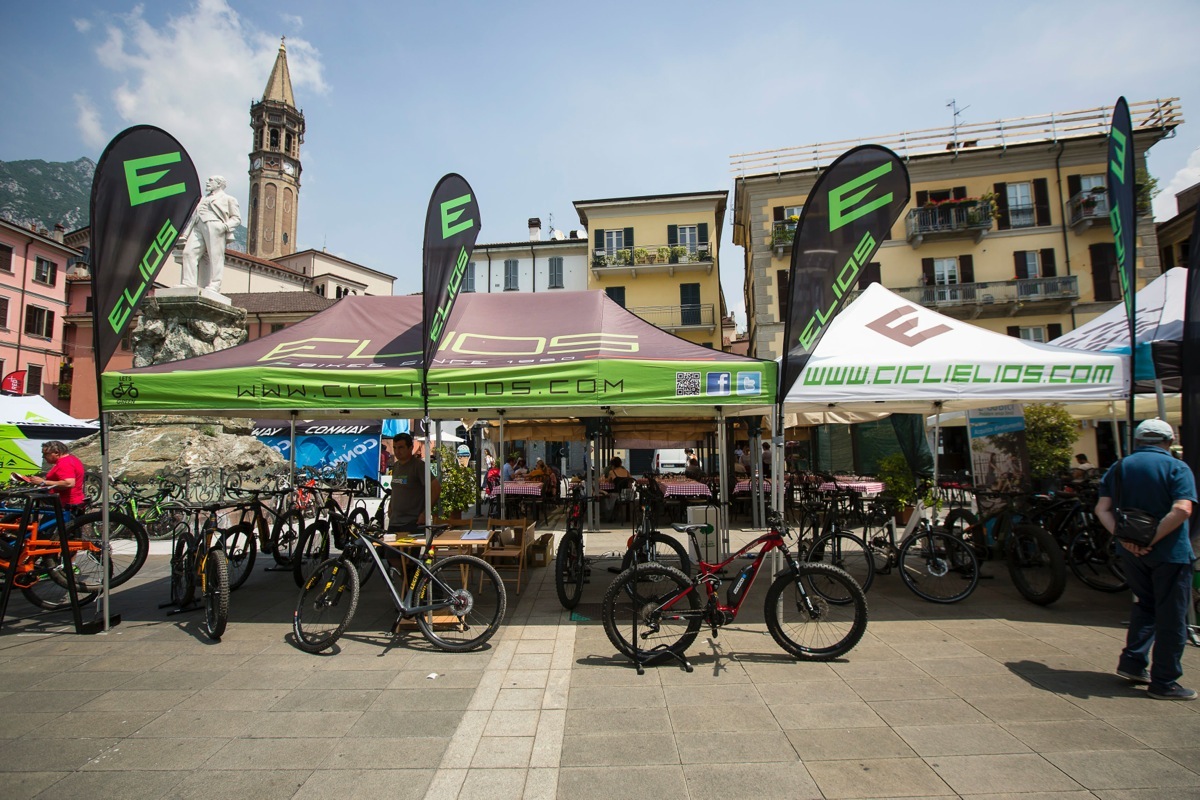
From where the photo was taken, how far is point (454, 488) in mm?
6949

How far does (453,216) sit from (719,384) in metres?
2.94

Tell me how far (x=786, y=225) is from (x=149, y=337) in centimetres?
2321

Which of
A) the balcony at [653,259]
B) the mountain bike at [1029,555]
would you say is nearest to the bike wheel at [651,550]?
the mountain bike at [1029,555]

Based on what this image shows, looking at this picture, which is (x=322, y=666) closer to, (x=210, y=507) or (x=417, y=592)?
(x=417, y=592)

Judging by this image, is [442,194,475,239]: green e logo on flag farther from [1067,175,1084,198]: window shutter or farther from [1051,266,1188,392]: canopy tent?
[1067,175,1084,198]: window shutter

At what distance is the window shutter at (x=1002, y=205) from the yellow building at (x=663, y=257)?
1251cm

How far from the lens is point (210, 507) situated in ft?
18.0

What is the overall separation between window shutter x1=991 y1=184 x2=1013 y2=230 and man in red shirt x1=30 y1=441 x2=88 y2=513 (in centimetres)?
3104

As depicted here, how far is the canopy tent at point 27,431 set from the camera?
10.8 metres

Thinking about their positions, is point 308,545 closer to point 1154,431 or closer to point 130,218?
point 130,218

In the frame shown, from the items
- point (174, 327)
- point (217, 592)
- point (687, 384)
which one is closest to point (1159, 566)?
point (687, 384)

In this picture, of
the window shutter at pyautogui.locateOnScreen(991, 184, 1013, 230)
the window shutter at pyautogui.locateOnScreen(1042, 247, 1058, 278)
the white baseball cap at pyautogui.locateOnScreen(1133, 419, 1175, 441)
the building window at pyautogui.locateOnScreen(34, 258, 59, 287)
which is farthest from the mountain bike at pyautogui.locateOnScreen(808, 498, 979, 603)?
the building window at pyautogui.locateOnScreen(34, 258, 59, 287)

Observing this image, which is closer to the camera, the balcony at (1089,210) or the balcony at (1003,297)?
the balcony at (1089,210)

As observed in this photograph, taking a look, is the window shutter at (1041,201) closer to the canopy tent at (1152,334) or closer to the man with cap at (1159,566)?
the canopy tent at (1152,334)
